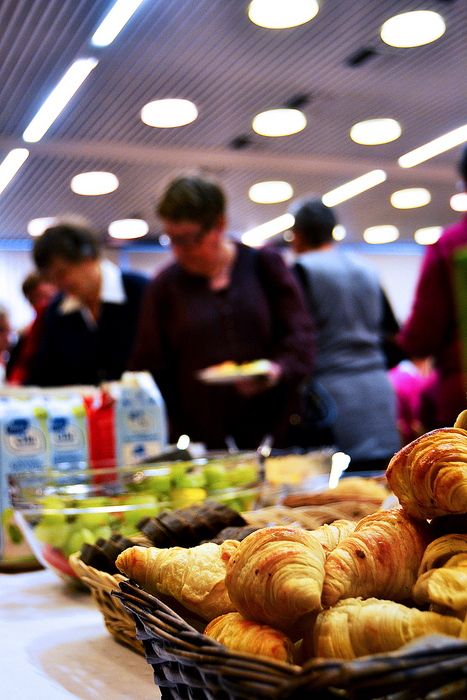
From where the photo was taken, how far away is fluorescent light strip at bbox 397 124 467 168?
450 cm

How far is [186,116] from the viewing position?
3.95 meters

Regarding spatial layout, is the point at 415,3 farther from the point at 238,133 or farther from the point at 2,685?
the point at 2,685

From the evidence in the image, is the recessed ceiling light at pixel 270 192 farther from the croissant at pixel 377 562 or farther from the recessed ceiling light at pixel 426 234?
the croissant at pixel 377 562

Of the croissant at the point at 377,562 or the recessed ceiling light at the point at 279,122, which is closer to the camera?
the croissant at the point at 377,562

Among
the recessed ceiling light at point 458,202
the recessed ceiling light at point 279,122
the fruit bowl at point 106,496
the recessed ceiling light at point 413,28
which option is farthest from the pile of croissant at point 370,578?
the recessed ceiling light at point 458,202

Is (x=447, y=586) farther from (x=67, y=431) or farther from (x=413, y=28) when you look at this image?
(x=413, y=28)

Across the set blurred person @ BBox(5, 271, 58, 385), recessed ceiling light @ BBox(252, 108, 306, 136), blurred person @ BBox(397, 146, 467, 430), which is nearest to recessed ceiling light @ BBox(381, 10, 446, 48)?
recessed ceiling light @ BBox(252, 108, 306, 136)

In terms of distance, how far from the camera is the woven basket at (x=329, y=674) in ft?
1.00

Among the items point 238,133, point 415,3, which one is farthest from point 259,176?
Result: point 415,3

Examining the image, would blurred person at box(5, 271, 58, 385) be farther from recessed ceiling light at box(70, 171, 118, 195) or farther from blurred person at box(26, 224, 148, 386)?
recessed ceiling light at box(70, 171, 118, 195)

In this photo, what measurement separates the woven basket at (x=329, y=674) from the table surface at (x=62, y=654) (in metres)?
0.18

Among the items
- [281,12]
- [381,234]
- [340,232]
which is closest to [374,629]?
[281,12]

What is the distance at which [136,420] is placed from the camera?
122 cm

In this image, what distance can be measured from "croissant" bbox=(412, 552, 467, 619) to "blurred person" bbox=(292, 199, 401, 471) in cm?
162
